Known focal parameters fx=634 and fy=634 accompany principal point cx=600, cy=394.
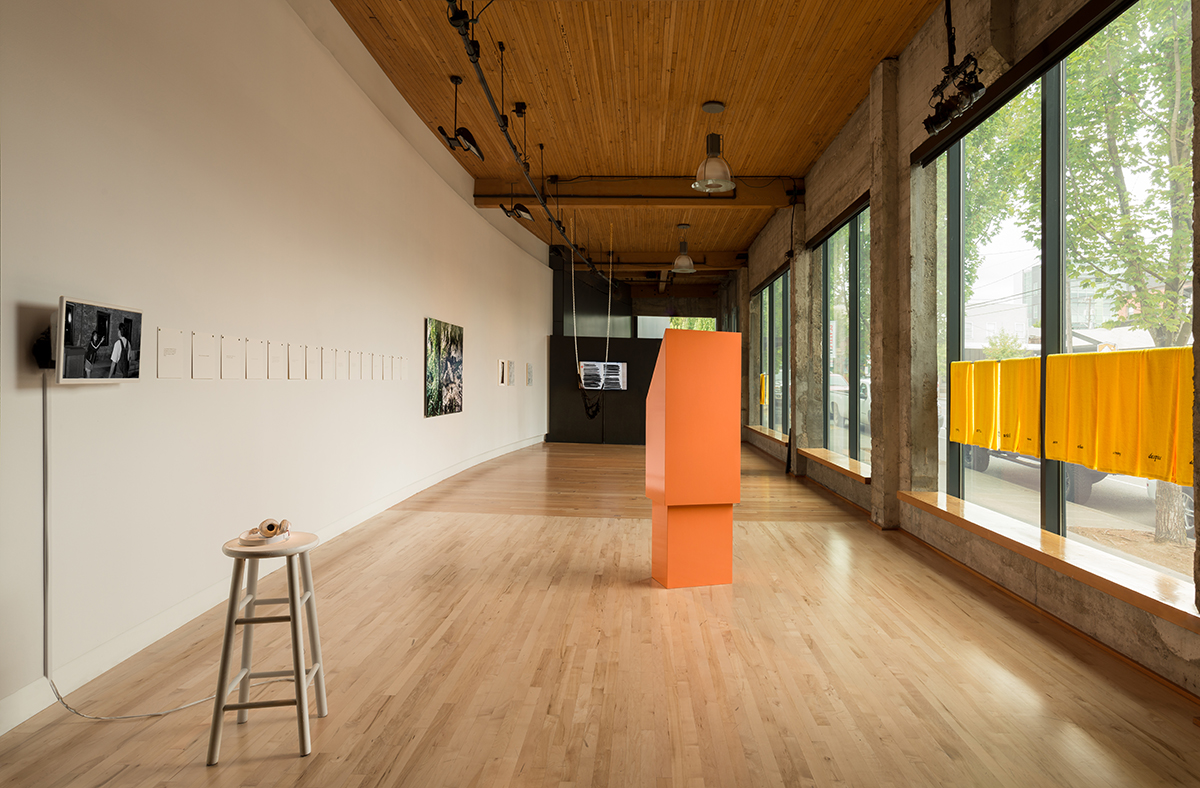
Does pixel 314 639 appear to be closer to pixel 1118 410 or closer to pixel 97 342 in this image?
pixel 97 342

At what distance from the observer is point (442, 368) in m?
8.39

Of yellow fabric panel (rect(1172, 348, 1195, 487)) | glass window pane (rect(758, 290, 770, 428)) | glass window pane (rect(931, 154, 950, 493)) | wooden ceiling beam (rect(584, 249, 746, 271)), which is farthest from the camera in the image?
wooden ceiling beam (rect(584, 249, 746, 271))

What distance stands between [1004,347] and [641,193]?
6105 millimetres

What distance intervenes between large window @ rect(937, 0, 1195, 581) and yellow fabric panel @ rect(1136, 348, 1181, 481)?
0.11 metres

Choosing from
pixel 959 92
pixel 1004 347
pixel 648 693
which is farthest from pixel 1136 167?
pixel 648 693

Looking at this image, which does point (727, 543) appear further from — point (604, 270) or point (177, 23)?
point (604, 270)

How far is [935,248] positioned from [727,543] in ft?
10.7

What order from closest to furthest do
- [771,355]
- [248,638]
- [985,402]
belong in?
[248,638] < [985,402] < [771,355]

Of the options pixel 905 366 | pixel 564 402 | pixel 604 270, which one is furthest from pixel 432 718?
pixel 604 270

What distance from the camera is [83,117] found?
9.19 feet

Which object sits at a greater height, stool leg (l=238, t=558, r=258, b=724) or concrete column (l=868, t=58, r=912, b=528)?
concrete column (l=868, t=58, r=912, b=528)

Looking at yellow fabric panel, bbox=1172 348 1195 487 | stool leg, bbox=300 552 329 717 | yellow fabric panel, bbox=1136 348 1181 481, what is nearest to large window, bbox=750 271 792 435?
yellow fabric panel, bbox=1136 348 1181 481

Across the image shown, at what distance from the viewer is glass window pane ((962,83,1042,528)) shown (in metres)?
4.20

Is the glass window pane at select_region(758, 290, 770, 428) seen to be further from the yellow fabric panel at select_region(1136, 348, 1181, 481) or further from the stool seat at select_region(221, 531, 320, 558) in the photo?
the stool seat at select_region(221, 531, 320, 558)
